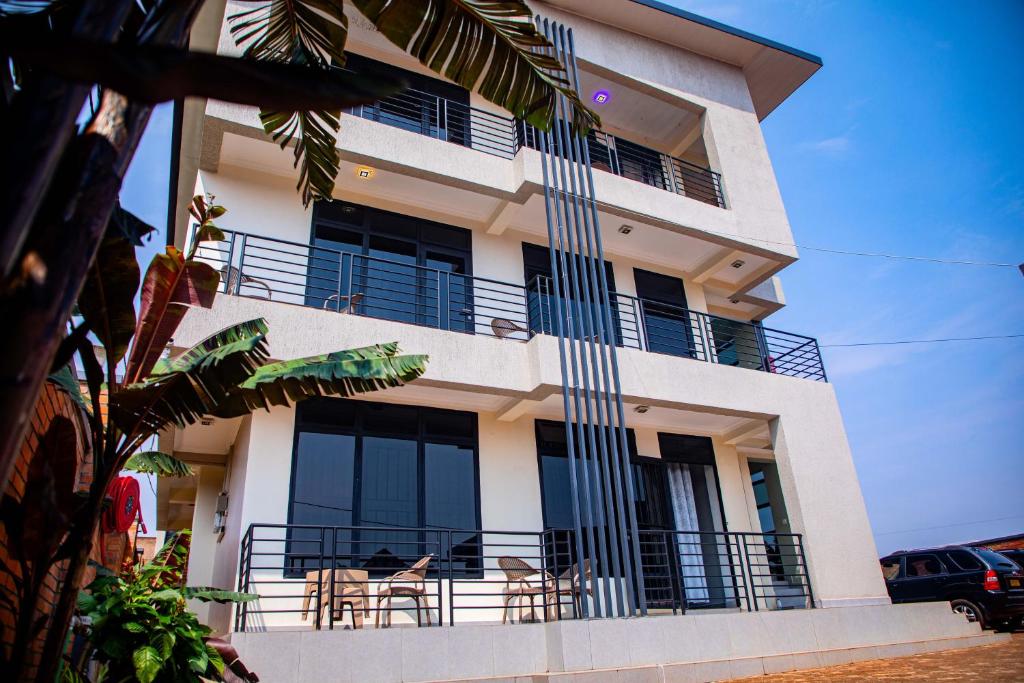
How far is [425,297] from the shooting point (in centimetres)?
1036

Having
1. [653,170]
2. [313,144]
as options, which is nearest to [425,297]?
[313,144]

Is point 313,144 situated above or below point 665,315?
below

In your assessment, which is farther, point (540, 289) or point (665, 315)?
point (665, 315)

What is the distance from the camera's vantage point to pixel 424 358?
5.55 meters

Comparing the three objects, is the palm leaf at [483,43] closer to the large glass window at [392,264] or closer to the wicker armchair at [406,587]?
the wicker armchair at [406,587]

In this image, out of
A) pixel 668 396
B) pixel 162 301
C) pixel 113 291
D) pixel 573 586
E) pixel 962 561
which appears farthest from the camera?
pixel 962 561

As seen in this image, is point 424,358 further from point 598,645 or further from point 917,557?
point 917,557

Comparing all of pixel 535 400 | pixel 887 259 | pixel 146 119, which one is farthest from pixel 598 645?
pixel 887 259

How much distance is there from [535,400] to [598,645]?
3.65 m

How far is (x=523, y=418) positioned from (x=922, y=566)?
8.42m

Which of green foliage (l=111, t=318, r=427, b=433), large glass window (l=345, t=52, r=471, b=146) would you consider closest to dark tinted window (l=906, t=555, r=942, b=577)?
large glass window (l=345, t=52, r=471, b=146)

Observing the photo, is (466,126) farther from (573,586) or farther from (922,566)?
(922,566)

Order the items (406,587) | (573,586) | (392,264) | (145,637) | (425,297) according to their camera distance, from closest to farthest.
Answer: (145,637)
(406,587)
(573,586)
(392,264)
(425,297)

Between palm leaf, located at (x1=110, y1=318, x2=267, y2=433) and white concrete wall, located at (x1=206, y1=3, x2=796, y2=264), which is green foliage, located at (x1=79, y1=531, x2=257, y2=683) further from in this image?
white concrete wall, located at (x1=206, y1=3, x2=796, y2=264)
